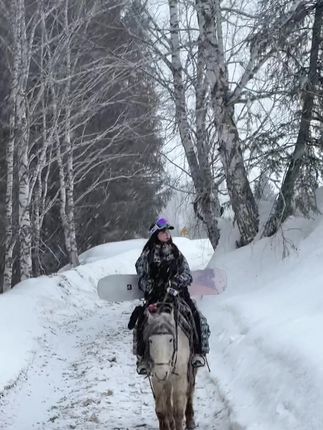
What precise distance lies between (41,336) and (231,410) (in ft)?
20.0

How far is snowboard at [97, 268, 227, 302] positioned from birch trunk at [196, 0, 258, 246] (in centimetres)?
534

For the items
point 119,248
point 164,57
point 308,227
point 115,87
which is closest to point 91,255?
point 119,248

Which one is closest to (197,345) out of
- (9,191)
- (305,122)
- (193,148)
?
(305,122)

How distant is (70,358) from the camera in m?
10.1

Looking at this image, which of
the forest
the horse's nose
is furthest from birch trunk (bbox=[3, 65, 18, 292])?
the horse's nose

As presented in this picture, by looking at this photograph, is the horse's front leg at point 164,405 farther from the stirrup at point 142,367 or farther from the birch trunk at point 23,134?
the birch trunk at point 23,134

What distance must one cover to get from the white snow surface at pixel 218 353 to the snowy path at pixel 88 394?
0.02 metres

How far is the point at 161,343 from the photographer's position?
5.03 meters

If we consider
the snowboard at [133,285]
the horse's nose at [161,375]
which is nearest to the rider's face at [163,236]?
the snowboard at [133,285]

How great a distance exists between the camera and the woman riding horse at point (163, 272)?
5.93 metres

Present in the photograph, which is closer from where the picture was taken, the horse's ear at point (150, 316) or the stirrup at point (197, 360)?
the horse's ear at point (150, 316)

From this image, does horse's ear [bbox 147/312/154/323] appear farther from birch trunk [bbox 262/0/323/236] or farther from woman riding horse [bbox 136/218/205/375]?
birch trunk [bbox 262/0/323/236]

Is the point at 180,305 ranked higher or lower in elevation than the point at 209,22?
lower

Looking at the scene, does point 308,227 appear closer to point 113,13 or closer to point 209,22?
point 209,22
